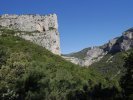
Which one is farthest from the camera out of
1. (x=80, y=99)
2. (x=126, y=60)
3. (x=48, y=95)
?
(x=80, y=99)

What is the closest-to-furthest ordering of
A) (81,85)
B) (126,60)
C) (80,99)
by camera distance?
(126,60)
(80,99)
(81,85)

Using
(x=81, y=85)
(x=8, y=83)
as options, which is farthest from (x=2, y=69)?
(x=81, y=85)

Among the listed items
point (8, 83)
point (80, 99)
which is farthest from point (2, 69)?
point (80, 99)

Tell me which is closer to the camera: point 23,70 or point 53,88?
point 53,88

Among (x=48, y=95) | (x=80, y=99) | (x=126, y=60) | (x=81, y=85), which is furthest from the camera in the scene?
(x=81, y=85)

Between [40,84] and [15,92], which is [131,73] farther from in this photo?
[15,92]

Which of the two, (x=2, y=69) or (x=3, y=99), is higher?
(x=2, y=69)

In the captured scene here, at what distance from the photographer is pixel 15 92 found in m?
67.9

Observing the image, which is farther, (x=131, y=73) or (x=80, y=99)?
(x=80, y=99)

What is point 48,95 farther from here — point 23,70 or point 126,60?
point 126,60

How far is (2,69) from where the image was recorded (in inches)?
2825

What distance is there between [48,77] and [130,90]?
14.4 meters

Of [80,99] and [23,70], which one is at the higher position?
[23,70]

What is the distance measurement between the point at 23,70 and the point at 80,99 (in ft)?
58.5
